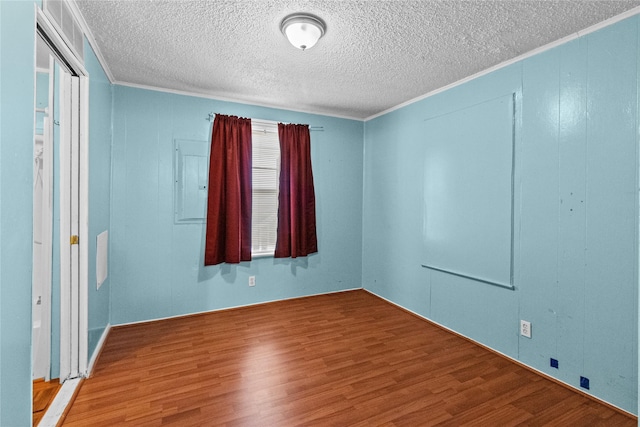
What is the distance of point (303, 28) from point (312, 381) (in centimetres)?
251

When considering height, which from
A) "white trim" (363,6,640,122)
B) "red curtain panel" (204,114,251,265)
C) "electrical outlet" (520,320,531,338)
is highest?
"white trim" (363,6,640,122)

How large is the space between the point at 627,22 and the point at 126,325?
16.0ft

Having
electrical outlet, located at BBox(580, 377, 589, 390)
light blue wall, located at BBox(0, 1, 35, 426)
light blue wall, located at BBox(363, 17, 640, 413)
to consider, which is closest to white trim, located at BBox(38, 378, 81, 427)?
light blue wall, located at BBox(0, 1, 35, 426)

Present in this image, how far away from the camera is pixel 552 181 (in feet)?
7.66

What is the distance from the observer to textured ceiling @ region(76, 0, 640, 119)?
1.92 meters

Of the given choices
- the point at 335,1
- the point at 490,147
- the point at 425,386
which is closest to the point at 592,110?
the point at 490,147

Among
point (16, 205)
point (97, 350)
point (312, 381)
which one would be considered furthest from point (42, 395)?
point (312, 381)

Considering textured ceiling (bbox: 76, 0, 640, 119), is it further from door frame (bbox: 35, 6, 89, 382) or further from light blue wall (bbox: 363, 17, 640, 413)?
door frame (bbox: 35, 6, 89, 382)

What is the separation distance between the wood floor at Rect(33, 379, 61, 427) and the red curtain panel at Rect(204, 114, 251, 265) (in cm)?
161

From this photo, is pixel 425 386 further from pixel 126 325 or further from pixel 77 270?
pixel 126 325

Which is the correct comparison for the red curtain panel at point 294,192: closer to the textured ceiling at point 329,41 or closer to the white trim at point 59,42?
the textured ceiling at point 329,41

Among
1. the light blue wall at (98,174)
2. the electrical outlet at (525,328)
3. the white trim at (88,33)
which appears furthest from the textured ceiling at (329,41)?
the electrical outlet at (525,328)

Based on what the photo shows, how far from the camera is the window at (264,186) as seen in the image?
387 cm

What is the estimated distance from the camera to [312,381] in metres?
2.26
